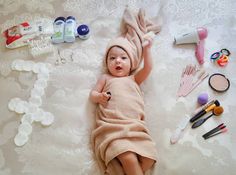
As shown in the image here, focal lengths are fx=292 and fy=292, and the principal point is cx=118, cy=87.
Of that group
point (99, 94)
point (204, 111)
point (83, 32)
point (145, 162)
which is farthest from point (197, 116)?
point (83, 32)

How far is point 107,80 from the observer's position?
1291 mm

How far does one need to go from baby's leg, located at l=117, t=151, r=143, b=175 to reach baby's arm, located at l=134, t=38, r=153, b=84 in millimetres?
373

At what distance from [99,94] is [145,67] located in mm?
236

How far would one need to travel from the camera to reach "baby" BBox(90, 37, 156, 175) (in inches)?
42.0

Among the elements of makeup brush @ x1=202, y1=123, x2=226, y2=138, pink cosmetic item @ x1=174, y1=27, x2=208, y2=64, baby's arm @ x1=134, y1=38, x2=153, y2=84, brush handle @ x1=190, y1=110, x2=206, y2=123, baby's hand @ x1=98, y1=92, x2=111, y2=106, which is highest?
pink cosmetic item @ x1=174, y1=27, x2=208, y2=64

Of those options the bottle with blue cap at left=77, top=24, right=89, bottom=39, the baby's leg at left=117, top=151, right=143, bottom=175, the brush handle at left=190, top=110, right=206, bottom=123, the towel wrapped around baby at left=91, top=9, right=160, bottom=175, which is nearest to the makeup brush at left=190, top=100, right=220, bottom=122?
the brush handle at left=190, top=110, right=206, bottom=123

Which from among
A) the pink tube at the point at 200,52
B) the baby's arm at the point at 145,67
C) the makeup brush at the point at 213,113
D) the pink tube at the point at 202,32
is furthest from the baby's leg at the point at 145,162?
the pink tube at the point at 202,32

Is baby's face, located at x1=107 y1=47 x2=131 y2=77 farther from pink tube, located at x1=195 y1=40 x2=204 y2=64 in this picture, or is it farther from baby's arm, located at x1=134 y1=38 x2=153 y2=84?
pink tube, located at x1=195 y1=40 x2=204 y2=64

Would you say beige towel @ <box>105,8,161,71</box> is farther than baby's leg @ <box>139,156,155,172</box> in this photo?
Yes

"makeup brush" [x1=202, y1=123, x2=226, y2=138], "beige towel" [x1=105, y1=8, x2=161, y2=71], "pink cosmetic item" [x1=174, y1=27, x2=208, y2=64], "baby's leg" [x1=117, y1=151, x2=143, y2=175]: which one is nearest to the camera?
"baby's leg" [x1=117, y1=151, x2=143, y2=175]

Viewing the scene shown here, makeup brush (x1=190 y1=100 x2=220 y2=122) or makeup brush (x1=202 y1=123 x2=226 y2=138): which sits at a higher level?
makeup brush (x1=190 y1=100 x2=220 y2=122)

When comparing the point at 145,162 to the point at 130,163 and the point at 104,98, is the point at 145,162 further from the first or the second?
the point at 104,98

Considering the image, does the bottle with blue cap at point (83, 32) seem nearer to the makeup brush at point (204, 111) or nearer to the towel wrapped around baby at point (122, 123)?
the towel wrapped around baby at point (122, 123)

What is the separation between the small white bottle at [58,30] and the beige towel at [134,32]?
275 millimetres
